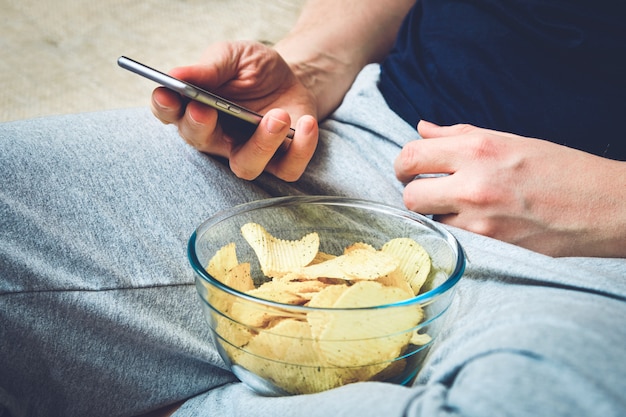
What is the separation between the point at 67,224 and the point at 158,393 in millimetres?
208

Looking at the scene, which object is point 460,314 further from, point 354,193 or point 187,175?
point 187,175

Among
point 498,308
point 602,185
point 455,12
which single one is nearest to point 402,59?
point 455,12

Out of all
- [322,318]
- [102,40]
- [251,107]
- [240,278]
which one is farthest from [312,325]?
[102,40]

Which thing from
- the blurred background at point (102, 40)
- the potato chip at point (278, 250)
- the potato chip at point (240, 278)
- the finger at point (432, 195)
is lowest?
the blurred background at point (102, 40)

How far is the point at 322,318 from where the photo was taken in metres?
0.42

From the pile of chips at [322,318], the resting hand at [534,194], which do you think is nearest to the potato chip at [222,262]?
the pile of chips at [322,318]

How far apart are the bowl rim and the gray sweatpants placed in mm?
38

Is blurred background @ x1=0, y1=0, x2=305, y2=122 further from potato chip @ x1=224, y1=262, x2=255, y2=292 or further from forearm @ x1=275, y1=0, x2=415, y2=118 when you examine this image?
potato chip @ x1=224, y1=262, x2=255, y2=292

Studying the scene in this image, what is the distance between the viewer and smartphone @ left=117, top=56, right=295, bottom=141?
55 cm

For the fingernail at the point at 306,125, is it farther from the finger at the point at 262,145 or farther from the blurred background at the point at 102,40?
the blurred background at the point at 102,40

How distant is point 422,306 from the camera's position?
1.48 ft

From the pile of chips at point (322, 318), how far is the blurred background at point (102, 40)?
2.13ft

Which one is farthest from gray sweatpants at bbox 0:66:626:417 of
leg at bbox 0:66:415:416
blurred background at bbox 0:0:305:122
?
blurred background at bbox 0:0:305:122

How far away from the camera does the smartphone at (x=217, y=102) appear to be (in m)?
0.55
